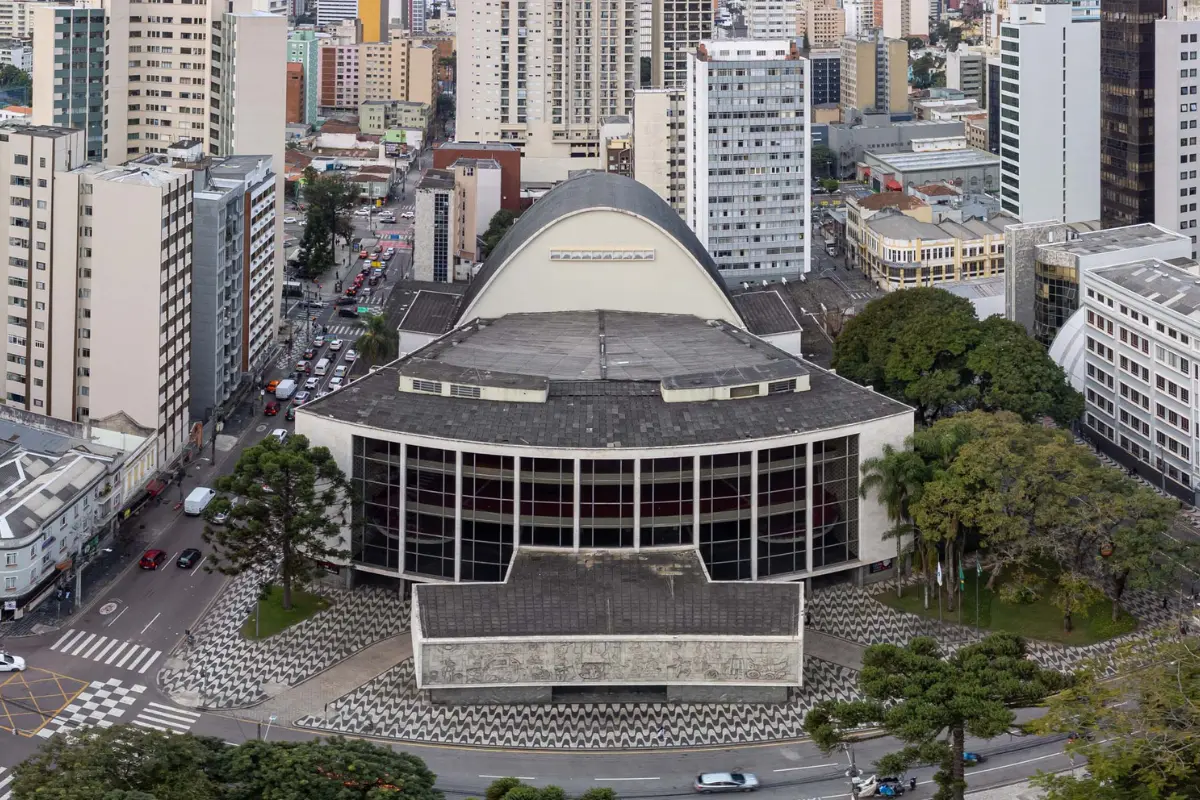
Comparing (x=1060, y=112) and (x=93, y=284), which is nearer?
(x=93, y=284)

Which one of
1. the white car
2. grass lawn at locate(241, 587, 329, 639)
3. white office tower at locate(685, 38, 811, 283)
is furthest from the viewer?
white office tower at locate(685, 38, 811, 283)

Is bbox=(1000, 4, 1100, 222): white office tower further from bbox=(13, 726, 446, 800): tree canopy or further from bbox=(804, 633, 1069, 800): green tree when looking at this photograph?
bbox=(13, 726, 446, 800): tree canopy

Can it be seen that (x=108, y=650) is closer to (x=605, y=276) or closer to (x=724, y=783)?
(x=724, y=783)

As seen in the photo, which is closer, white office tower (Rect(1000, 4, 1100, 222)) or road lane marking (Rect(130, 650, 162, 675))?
road lane marking (Rect(130, 650, 162, 675))

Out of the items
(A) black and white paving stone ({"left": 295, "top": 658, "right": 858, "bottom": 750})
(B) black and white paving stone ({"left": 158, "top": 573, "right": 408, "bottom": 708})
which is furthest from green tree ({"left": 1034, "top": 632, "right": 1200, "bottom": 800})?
(B) black and white paving stone ({"left": 158, "top": 573, "right": 408, "bottom": 708})

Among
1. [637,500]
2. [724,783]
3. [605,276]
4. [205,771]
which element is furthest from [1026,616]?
[205,771]

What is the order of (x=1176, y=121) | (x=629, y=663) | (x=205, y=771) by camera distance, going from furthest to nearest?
(x=1176, y=121) < (x=629, y=663) < (x=205, y=771)
